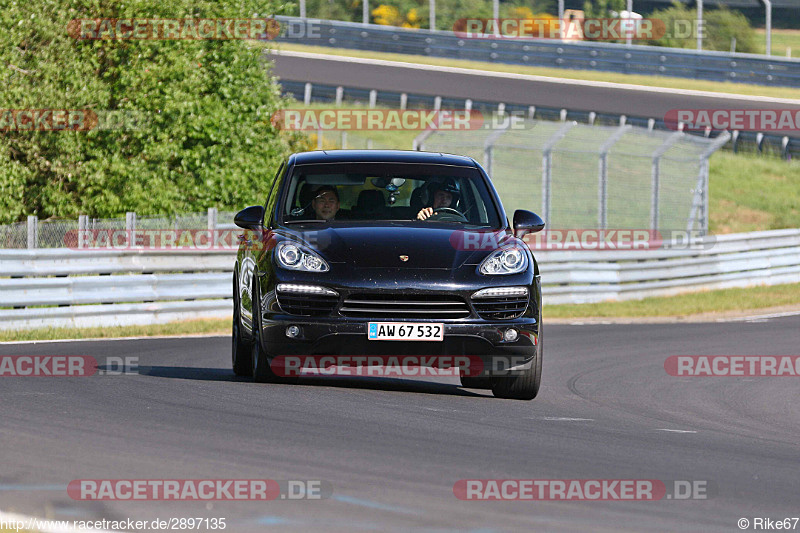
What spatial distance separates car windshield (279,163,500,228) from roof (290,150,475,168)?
51 mm

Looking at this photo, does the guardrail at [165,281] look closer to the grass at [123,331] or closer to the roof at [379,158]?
the grass at [123,331]

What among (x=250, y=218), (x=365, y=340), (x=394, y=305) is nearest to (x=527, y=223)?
(x=394, y=305)

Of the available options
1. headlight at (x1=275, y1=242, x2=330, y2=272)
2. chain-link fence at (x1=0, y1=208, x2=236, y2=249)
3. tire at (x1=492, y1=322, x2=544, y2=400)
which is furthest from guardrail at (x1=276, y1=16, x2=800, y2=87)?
headlight at (x1=275, y1=242, x2=330, y2=272)

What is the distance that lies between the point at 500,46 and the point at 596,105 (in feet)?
25.1

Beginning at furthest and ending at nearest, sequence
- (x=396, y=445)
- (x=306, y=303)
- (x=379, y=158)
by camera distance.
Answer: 1. (x=379, y=158)
2. (x=306, y=303)
3. (x=396, y=445)

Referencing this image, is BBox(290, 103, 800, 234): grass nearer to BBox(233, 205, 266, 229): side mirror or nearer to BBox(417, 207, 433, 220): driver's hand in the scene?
BBox(417, 207, 433, 220): driver's hand

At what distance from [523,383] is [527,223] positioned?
114 centimetres

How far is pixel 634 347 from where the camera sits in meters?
15.3

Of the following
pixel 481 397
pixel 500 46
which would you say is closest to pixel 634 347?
pixel 481 397

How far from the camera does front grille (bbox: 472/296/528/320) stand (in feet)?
29.5

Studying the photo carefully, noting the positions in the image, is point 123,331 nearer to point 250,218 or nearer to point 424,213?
point 250,218

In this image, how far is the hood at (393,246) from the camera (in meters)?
8.95

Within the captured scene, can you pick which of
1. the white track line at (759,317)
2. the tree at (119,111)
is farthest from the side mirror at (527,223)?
the tree at (119,111)

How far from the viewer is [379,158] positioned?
10352 mm
